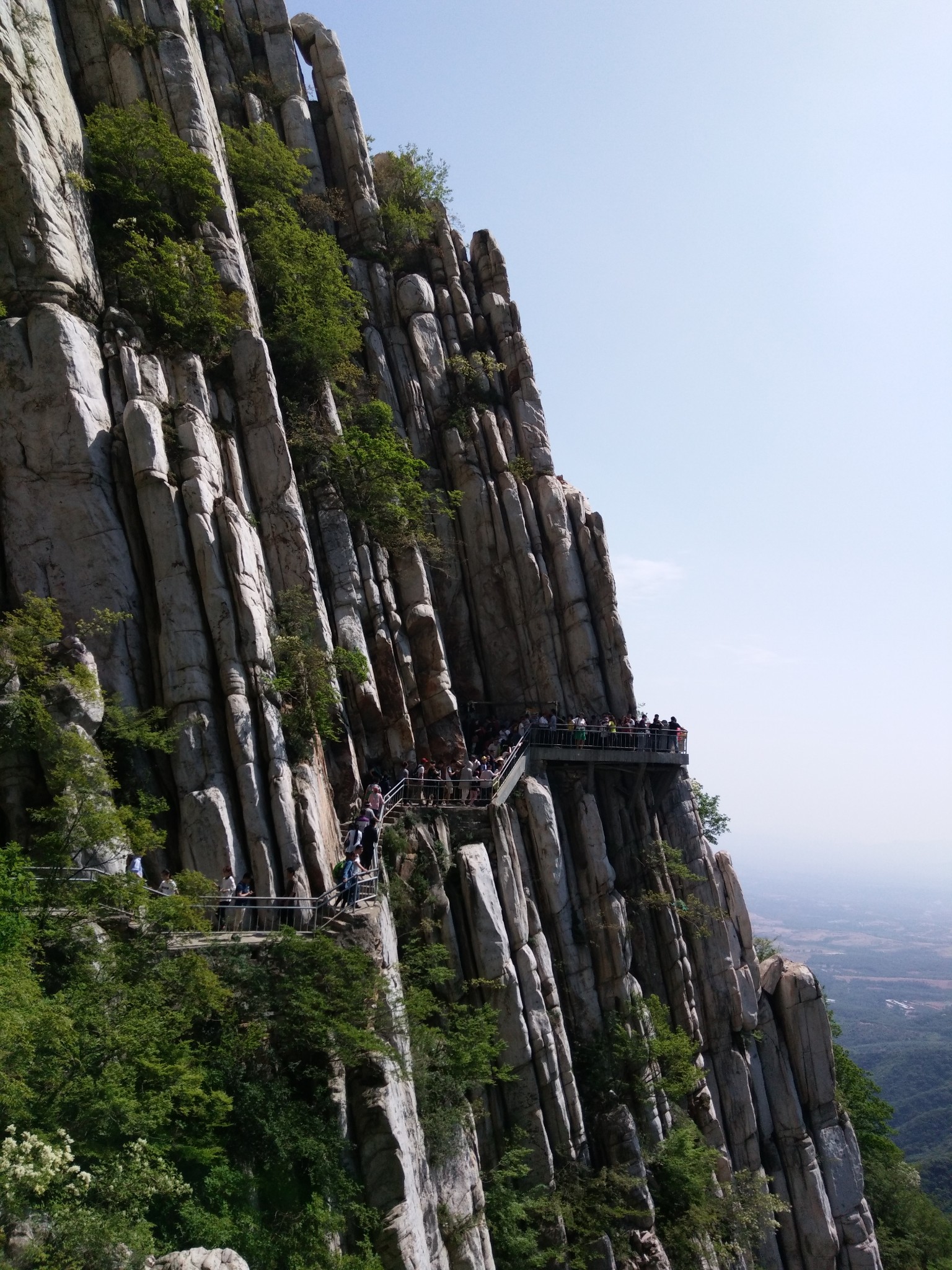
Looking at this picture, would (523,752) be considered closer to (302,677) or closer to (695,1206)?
(302,677)

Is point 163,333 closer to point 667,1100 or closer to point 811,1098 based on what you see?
point 667,1100

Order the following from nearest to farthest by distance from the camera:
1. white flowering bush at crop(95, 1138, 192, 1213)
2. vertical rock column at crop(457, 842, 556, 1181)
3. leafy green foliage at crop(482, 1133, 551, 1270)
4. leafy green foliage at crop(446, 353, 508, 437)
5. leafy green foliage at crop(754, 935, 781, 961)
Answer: white flowering bush at crop(95, 1138, 192, 1213), leafy green foliage at crop(482, 1133, 551, 1270), vertical rock column at crop(457, 842, 556, 1181), leafy green foliage at crop(446, 353, 508, 437), leafy green foliage at crop(754, 935, 781, 961)

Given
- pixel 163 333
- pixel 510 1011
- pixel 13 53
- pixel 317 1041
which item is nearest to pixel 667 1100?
pixel 510 1011

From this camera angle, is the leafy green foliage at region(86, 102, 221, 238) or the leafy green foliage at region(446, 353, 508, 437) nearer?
the leafy green foliage at region(86, 102, 221, 238)

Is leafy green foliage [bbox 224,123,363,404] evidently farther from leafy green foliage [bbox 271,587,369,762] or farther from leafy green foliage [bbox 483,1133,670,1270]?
leafy green foliage [bbox 483,1133,670,1270]

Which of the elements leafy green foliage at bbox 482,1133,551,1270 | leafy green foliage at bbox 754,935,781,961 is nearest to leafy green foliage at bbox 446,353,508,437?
leafy green foliage at bbox 482,1133,551,1270

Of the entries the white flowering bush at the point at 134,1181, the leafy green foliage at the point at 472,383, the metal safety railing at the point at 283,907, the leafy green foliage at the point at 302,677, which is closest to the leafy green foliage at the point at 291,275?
the leafy green foliage at the point at 472,383
